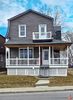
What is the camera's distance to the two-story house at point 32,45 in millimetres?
38375

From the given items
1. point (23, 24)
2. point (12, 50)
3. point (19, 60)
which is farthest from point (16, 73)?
point (23, 24)

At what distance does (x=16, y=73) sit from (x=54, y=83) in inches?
416

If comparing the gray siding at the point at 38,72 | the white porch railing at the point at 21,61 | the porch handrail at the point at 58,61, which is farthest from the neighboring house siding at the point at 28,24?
the gray siding at the point at 38,72

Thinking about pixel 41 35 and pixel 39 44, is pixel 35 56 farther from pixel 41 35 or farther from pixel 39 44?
pixel 39 44

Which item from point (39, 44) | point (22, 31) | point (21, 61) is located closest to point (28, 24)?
point (22, 31)

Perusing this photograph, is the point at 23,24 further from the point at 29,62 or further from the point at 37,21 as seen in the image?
the point at 29,62

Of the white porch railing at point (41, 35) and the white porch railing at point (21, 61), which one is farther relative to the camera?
the white porch railing at point (41, 35)

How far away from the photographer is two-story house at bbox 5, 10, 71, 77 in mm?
38375

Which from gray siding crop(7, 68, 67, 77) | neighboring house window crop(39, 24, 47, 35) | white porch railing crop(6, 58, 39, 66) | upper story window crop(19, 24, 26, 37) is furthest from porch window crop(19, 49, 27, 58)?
neighboring house window crop(39, 24, 47, 35)

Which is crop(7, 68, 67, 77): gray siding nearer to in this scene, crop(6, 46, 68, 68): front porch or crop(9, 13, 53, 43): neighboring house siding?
crop(6, 46, 68, 68): front porch

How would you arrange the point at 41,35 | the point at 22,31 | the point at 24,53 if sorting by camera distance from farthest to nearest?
the point at 22,31 < the point at 24,53 < the point at 41,35

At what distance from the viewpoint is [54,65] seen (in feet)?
124

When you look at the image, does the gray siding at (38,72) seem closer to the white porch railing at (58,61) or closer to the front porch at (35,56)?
the front porch at (35,56)

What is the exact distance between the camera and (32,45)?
39031mm
